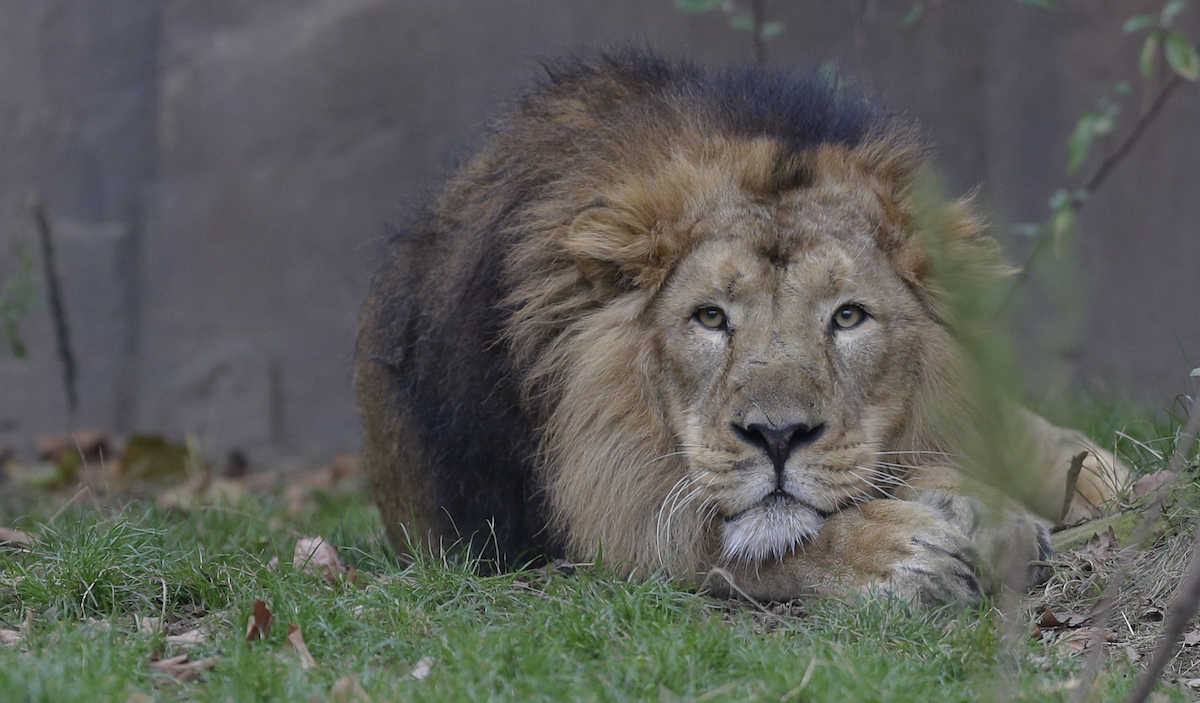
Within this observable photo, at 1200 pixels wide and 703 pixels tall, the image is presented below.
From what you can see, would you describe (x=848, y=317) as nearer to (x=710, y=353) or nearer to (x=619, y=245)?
(x=710, y=353)

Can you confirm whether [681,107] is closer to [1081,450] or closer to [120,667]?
[1081,450]

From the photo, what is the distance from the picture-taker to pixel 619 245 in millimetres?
4027

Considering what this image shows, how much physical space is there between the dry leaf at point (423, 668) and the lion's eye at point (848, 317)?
1.43 meters

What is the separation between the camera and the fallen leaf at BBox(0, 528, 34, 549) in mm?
4379

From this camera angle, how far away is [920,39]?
28.3 ft

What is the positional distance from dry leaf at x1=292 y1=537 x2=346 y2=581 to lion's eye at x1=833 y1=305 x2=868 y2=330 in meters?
1.62

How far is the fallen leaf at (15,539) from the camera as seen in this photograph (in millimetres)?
4379

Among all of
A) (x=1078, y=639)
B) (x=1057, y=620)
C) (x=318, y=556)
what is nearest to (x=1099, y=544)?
(x=1057, y=620)

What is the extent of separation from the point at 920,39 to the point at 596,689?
21.2 ft

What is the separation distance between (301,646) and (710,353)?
133cm

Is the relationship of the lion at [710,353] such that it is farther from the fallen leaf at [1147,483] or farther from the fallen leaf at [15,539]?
the fallen leaf at [15,539]

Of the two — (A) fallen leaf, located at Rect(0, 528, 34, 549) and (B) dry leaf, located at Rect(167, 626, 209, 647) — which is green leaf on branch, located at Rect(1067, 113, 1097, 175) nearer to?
(B) dry leaf, located at Rect(167, 626, 209, 647)

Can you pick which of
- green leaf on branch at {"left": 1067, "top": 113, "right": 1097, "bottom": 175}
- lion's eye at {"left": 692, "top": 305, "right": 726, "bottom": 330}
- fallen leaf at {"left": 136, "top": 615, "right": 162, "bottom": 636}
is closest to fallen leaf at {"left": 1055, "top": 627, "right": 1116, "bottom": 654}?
lion's eye at {"left": 692, "top": 305, "right": 726, "bottom": 330}

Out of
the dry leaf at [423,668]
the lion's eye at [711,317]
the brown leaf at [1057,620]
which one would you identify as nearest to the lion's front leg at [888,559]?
the brown leaf at [1057,620]
